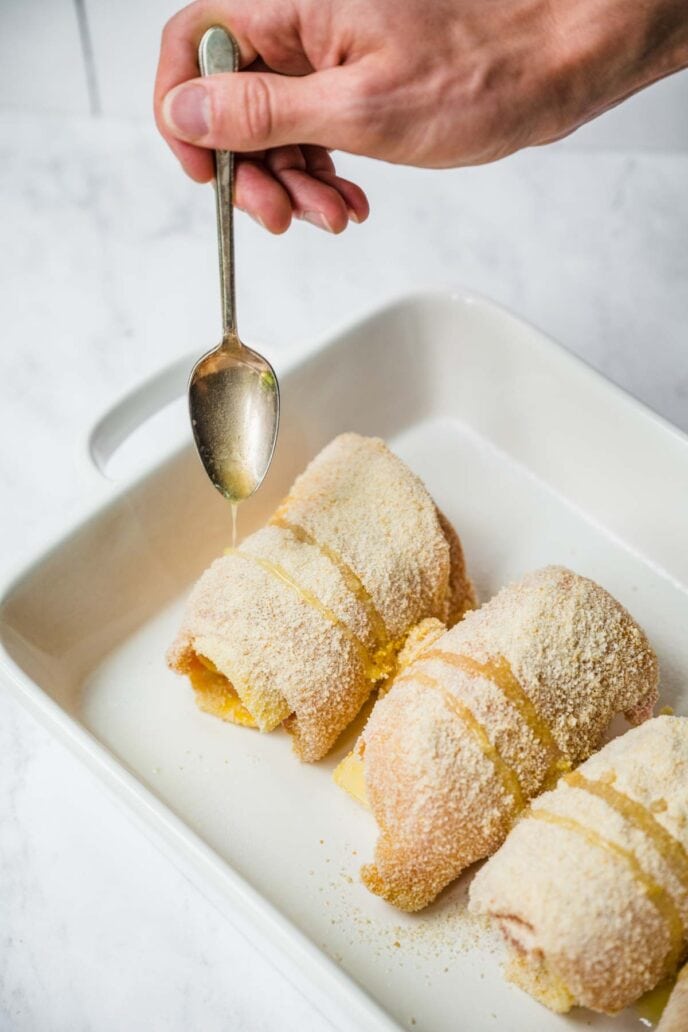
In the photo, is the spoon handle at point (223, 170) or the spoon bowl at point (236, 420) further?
the spoon bowl at point (236, 420)

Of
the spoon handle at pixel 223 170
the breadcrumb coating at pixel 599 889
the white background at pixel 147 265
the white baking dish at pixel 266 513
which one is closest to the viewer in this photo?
the breadcrumb coating at pixel 599 889

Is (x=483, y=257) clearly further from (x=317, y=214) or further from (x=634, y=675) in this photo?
(x=634, y=675)

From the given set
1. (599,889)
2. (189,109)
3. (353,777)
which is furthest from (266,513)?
(599,889)

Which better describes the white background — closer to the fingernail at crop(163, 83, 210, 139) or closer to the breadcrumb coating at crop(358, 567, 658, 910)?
the breadcrumb coating at crop(358, 567, 658, 910)

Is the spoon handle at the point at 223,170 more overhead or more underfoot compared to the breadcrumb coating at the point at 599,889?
more overhead

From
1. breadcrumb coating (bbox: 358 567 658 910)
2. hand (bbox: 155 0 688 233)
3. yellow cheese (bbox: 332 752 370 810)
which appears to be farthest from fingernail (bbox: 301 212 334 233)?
yellow cheese (bbox: 332 752 370 810)

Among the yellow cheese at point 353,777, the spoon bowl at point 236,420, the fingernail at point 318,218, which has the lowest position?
the yellow cheese at point 353,777

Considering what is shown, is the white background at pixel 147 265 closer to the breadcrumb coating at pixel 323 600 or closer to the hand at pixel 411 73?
the breadcrumb coating at pixel 323 600

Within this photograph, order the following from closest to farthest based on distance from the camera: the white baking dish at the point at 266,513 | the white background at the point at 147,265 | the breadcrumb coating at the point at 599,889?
the breadcrumb coating at the point at 599,889
the white baking dish at the point at 266,513
the white background at the point at 147,265

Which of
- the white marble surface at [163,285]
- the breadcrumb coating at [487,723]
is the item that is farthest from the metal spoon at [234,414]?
the breadcrumb coating at [487,723]
